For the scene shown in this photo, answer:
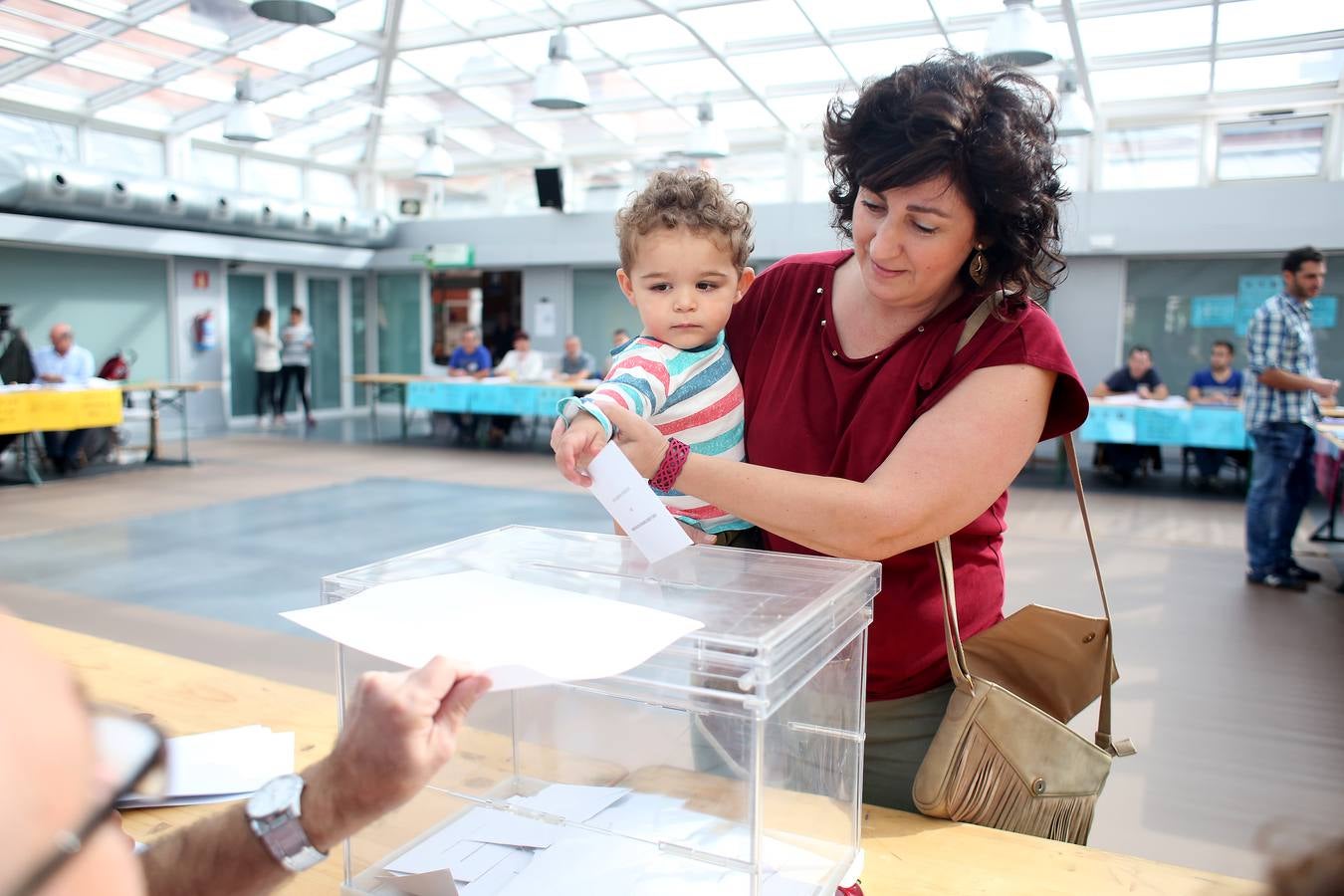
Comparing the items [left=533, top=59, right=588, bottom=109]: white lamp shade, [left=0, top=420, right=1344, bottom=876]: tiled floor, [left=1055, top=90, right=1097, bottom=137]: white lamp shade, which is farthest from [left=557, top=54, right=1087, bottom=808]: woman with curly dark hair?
[left=1055, top=90, right=1097, bottom=137]: white lamp shade

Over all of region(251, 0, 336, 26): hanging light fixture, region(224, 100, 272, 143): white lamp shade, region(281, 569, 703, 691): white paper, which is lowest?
Answer: region(281, 569, 703, 691): white paper

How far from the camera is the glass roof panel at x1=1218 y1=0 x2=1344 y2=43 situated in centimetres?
881

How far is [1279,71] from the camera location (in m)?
10.2

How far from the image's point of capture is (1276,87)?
10.5 m

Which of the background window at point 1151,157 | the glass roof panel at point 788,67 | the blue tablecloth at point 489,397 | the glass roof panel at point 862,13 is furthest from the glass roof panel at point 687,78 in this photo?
the background window at point 1151,157

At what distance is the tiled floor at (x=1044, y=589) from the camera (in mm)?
2996

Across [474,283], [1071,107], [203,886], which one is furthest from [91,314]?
[203,886]

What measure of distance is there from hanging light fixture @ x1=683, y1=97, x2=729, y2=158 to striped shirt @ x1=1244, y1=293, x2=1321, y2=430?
7104mm

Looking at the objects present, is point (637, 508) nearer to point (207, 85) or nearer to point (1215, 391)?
point (1215, 391)

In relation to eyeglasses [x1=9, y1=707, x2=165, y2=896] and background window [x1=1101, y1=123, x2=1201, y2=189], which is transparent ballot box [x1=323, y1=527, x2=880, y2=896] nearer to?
eyeglasses [x1=9, y1=707, x2=165, y2=896]

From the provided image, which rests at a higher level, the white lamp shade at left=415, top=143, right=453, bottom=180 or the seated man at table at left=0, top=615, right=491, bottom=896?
the white lamp shade at left=415, top=143, right=453, bottom=180

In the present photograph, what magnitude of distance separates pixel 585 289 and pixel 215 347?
5.50 m

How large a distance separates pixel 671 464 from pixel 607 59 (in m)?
11.4

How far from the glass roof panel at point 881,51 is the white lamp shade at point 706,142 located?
1.66m
